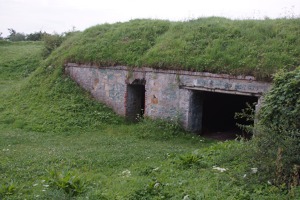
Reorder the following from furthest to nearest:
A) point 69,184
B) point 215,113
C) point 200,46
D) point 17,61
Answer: point 17,61 < point 215,113 < point 200,46 < point 69,184

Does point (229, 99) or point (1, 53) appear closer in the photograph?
point (229, 99)

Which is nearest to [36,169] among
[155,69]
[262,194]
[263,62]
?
[262,194]

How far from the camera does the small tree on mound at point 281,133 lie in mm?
5348

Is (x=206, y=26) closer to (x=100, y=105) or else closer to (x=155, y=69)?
(x=155, y=69)

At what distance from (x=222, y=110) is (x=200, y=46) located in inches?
132

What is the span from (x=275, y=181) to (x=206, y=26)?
27.1ft

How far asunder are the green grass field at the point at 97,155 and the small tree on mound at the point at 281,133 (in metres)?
0.26

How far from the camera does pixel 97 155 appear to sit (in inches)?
329

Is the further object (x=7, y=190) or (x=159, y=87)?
(x=159, y=87)

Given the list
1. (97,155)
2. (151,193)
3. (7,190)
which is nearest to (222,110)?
(97,155)

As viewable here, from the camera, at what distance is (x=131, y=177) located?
6.48 m

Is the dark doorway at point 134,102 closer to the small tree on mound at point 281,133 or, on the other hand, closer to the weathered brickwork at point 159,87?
the weathered brickwork at point 159,87

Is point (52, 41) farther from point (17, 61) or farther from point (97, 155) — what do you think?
point (97, 155)

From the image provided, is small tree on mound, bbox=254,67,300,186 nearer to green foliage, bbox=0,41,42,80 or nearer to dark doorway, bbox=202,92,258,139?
dark doorway, bbox=202,92,258,139
